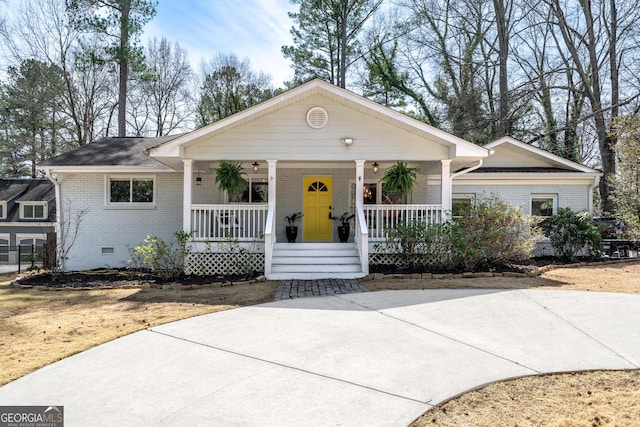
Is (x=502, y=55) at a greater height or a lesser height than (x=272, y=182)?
greater

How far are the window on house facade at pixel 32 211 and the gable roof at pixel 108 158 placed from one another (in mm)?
11479

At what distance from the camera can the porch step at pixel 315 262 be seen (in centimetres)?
923

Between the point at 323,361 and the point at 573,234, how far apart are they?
11156 mm

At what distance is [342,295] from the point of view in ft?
23.8

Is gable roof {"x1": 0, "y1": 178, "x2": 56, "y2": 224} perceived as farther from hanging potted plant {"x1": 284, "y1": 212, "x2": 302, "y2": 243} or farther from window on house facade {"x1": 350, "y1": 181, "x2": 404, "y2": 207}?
window on house facade {"x1": 350, "y1": 181, "x2": 404, "y2": 207}

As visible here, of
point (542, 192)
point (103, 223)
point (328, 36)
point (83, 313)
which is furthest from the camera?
point (328, 36)

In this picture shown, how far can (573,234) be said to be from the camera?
1192 cm

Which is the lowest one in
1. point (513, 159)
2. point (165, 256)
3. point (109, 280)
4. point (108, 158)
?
point (109, 280)

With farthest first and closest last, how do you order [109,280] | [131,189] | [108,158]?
[108,158] → [131,189] → [109,280]

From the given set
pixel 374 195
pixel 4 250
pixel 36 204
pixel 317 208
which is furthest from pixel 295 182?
pixel 36 204

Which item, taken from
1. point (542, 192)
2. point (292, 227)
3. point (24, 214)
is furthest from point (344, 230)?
point (24, 214)

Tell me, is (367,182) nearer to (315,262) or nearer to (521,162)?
(315,262)

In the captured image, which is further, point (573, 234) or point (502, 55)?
point (502, 55)

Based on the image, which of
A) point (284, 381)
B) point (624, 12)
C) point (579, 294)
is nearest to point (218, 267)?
point (284, 381)
